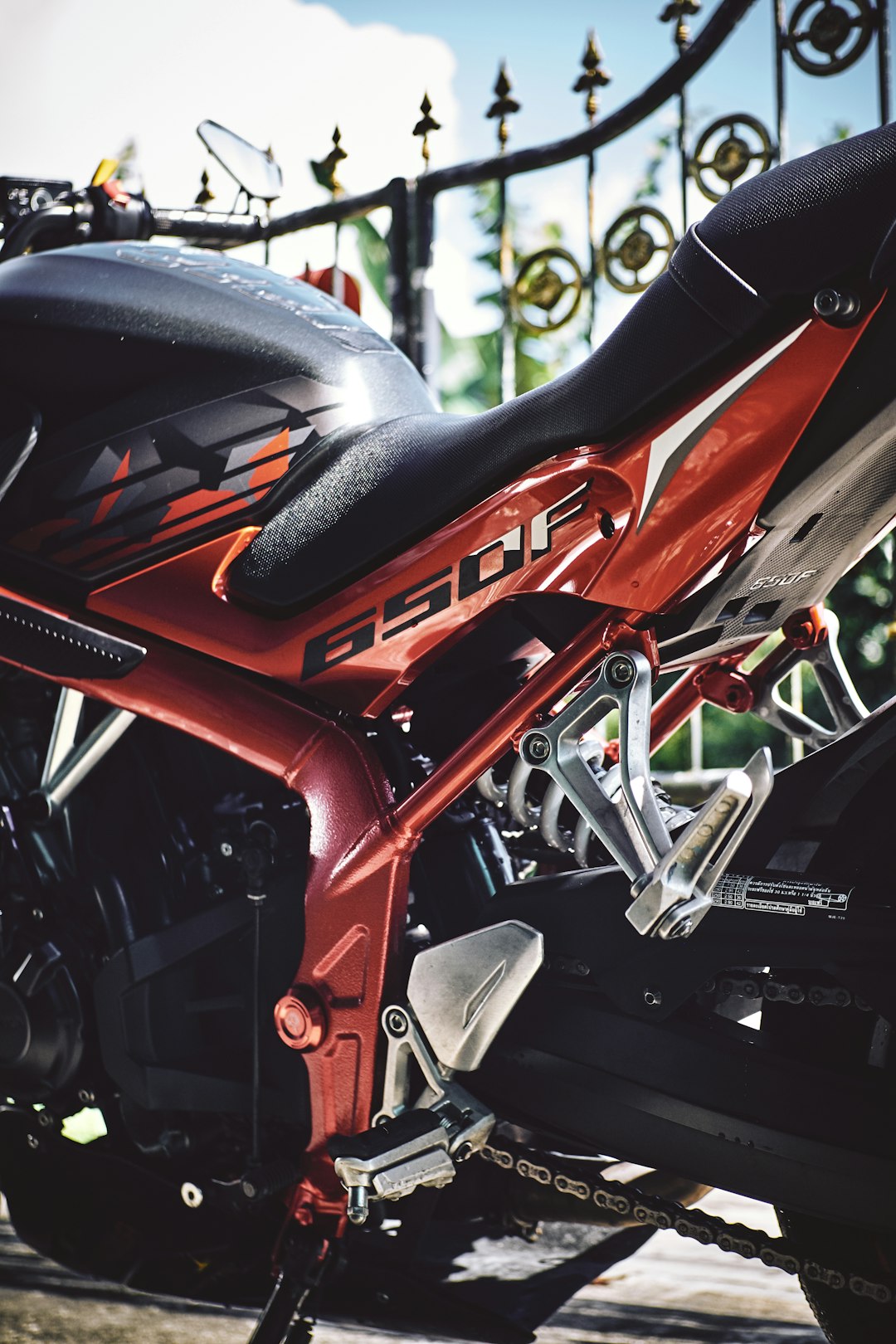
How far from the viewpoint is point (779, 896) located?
1.24m

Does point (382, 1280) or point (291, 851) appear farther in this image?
point (291, 851)

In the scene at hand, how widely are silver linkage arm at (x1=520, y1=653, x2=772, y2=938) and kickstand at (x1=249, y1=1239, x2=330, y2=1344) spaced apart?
0.65 meters

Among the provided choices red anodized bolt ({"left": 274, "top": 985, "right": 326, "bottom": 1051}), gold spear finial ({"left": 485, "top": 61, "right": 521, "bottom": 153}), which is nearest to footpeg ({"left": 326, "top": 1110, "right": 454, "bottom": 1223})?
red anodized bolt ({"left": 274, "top": 985, "right": 326, "bottom": 1051})

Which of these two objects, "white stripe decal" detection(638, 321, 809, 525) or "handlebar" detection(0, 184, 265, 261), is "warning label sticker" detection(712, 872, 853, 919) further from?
"handlebar" detection(0, 184, 265, 261)

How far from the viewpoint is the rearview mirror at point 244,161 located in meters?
2.10

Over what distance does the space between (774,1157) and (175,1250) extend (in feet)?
2.94

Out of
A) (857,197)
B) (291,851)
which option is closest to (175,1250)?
(291,851)

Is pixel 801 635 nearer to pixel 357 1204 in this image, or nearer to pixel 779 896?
pixel 779 896

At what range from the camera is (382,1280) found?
153 cm

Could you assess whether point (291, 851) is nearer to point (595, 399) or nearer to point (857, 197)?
point (595, 399)

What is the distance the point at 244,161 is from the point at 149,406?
2.48 ft

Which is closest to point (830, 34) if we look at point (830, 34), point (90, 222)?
point (830, 34)

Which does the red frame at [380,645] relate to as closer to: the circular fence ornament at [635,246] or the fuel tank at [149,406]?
the fuel tank at [149,406]

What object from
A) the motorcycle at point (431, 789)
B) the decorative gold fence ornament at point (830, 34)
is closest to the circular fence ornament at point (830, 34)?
the decorative gold fence ornament at point (830, 34)
